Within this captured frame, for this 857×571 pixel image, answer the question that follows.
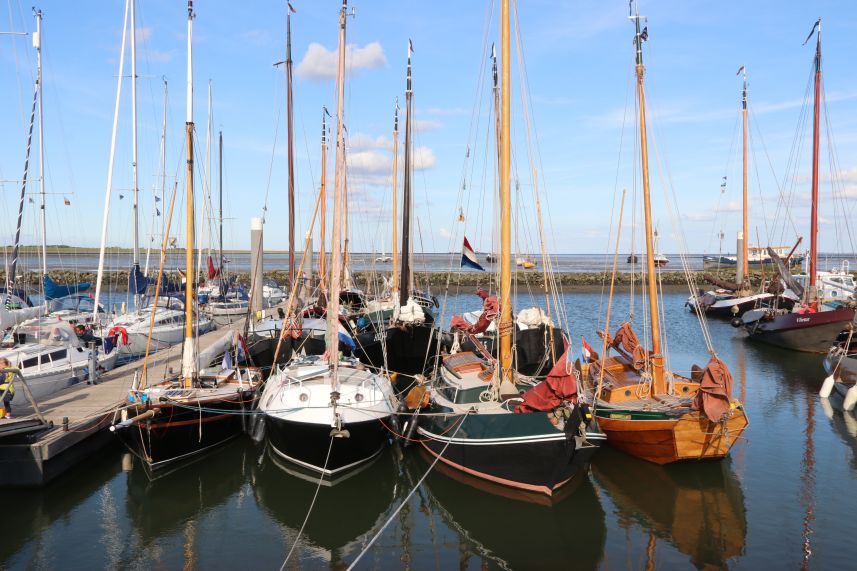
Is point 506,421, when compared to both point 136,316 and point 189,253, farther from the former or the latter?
point 136,316

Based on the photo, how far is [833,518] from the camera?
14.2m

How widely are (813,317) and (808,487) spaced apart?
72.6 feet

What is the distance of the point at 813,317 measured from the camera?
34.8 metres

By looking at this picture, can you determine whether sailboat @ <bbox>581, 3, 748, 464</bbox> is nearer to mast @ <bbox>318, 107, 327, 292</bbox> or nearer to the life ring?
mast @ <bbox>318, 107, 327, 292</bbox>

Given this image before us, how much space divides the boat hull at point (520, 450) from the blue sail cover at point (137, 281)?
24409mm

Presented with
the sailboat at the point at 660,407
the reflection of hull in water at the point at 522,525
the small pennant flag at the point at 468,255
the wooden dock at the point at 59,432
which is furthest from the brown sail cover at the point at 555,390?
the small pennant flag at the point at 468,255

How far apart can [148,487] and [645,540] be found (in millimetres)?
11658

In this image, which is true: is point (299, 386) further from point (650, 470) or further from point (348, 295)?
point (348, 295)

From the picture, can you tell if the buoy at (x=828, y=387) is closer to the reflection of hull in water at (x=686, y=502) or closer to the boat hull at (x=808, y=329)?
the reflection of hull in water at (x=686, y=502)

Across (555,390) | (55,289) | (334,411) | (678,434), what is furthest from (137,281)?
(678,434)

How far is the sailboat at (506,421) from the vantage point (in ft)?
46.4

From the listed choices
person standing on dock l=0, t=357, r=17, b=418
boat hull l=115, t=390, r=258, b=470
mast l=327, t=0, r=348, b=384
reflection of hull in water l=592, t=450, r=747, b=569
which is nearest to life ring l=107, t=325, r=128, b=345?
person standing on dock l=0, t=357, r=17, b=418

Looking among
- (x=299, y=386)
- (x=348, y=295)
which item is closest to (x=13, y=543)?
(x=299, y=386)

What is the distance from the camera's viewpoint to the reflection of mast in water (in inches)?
508
